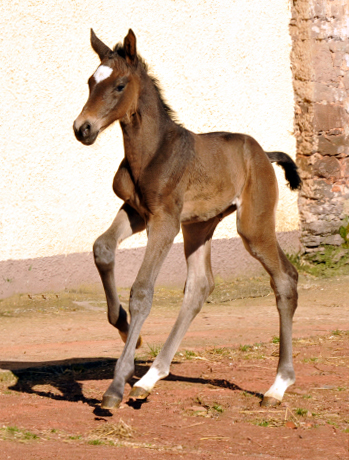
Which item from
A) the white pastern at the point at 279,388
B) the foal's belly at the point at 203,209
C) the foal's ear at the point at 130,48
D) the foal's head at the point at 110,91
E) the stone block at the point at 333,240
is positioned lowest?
the stone block at the point at 333,240

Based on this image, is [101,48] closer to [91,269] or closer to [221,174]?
[221,174]

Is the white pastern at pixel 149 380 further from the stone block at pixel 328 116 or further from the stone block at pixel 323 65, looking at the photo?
the stone block at pixel 323 65

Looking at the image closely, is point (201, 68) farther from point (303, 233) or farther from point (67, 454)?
point (67, 454)

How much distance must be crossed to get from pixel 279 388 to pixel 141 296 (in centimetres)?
122

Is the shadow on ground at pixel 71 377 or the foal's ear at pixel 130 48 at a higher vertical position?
the foal's ear at pixel 130 48

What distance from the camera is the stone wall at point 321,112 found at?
947 cm

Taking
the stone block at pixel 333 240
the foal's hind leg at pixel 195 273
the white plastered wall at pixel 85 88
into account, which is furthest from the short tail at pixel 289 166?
the stone block at pixel 333 240

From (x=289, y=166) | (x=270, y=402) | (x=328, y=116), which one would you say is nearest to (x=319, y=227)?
(x=328, y=116)

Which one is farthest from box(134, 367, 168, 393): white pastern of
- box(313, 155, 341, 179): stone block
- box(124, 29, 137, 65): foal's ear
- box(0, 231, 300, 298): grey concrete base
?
box(313, 155, 341, 179): stone block

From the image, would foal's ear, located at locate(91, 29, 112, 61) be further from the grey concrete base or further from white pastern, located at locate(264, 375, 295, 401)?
the grey concrete base

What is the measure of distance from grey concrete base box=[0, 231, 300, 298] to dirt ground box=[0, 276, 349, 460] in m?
0.15

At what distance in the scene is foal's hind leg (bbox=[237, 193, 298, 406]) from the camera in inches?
190

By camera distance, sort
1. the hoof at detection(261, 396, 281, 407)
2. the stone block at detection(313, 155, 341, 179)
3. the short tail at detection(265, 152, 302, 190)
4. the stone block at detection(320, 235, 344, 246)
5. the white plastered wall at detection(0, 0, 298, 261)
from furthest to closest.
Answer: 1. the stone block at detection(320, 235, 344, 246)
2. the stone block at detection(313, 155, 341, 179)
3. the white plastered wall at detection(0, 0, 298, 261)
4. the short tail at detection(265, 152, 302, 190)
5. the hoof at detection(261, 396, 281, 407)

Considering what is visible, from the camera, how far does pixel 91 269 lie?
27.0ft
